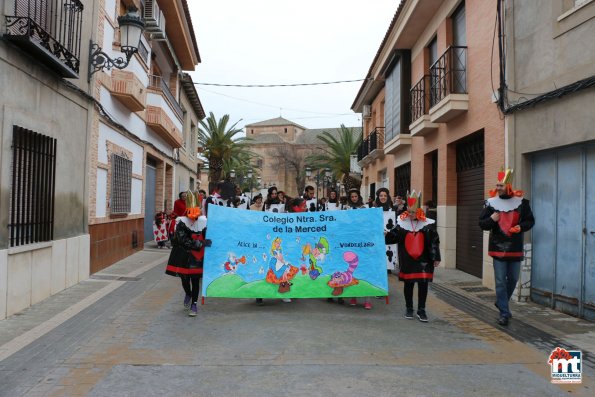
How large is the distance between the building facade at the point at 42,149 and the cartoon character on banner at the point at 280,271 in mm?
3345

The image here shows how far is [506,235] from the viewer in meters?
6.20

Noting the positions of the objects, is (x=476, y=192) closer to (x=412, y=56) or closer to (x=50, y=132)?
(x=412, y=56)

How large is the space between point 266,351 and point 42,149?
487cm

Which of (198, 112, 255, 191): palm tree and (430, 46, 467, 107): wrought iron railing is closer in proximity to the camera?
(430, 46, 467, 107): wrought iron railing

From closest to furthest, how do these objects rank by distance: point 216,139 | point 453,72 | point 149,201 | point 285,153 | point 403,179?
1. point 453,72
2. point 149,201
3. point 403,179
4. point 216,139
5. point 285,153

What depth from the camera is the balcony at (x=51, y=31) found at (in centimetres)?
630

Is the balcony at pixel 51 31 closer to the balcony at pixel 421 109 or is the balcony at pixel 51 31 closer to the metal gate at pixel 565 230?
the metal gate at pixel 565 230

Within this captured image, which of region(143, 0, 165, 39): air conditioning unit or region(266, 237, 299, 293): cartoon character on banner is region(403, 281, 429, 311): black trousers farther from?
region(143, 0, 165, 39): air conditioning unit

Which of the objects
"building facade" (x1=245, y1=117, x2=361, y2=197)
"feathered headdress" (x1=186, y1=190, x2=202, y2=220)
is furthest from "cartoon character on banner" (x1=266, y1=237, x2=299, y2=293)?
"building facade" (x1=245, y1=117, x2=361, y2=197)

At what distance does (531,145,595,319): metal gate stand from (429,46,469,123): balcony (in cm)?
334

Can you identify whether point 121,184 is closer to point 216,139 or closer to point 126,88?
point 126,88

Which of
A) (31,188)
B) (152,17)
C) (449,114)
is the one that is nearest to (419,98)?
(449,114)

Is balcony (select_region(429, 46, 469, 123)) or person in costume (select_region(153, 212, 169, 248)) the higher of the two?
balcony (select_region(429, 46, 469, 123))

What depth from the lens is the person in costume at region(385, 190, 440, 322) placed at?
6.46 metres
